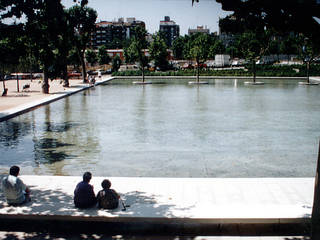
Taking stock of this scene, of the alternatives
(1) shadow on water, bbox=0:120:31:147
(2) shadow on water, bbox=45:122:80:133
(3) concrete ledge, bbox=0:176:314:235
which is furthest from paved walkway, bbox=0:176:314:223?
(2) shadow on water, bbox=45:122:80:133

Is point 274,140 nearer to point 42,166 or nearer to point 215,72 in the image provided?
point 42,166

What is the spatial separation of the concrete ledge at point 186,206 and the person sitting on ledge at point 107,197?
0.12 m

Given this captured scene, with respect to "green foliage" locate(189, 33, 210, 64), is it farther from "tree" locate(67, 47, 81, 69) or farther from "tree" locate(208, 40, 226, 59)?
"tree" locate(67, 47, 81, 69)

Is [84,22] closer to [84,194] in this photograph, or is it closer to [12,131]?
[12,131]

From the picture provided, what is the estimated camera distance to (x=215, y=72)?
56.3m

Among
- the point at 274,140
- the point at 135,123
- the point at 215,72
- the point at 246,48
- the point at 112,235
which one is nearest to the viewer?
the point at 112,235

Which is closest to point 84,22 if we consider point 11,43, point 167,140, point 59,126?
point 11,43

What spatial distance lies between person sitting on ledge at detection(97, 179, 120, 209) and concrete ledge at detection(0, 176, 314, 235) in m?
0.12

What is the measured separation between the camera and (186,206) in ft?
23.9

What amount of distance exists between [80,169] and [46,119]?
9398 millimetres

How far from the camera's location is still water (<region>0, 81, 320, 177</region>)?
35.3 feet

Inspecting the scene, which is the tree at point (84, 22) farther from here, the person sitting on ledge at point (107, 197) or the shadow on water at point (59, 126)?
the person sitting on ledge at point (107, 197)

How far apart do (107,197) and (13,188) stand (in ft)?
6.35

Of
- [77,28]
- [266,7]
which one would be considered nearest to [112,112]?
[266,7]
